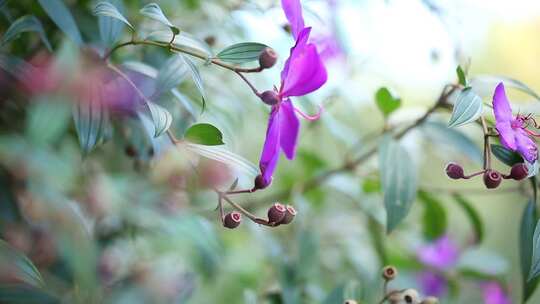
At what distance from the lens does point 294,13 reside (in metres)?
0.50

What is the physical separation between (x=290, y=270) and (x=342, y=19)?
366mm

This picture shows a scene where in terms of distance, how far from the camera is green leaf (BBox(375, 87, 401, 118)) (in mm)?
742

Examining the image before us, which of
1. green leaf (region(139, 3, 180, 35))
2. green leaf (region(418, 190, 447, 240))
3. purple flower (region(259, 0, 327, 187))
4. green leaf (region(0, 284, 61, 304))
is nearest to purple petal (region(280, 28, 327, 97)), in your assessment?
purple flower (region(259, 0, 327, 187))

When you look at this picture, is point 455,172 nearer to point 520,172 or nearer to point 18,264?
point 520,172

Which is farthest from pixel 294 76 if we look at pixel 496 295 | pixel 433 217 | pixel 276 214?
pixel 496 295

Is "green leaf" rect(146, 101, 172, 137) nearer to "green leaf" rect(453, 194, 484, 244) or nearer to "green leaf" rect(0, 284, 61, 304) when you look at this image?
"green leaf" rect(0, 284, 61, 304)

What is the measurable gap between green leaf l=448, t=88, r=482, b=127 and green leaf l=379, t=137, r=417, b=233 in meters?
0.18

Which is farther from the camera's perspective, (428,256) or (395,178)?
(428,256)


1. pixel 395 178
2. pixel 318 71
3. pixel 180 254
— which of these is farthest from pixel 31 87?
pixel 180 254

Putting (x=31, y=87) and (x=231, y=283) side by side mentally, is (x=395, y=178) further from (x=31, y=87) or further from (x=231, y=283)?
(x=231, y=283)

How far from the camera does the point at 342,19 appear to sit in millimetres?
882

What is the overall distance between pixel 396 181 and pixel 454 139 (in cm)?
14

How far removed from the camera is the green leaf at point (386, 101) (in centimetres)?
74

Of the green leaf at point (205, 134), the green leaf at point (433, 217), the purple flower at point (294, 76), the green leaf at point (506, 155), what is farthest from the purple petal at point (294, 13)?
the green leaf at point (433, 217)
